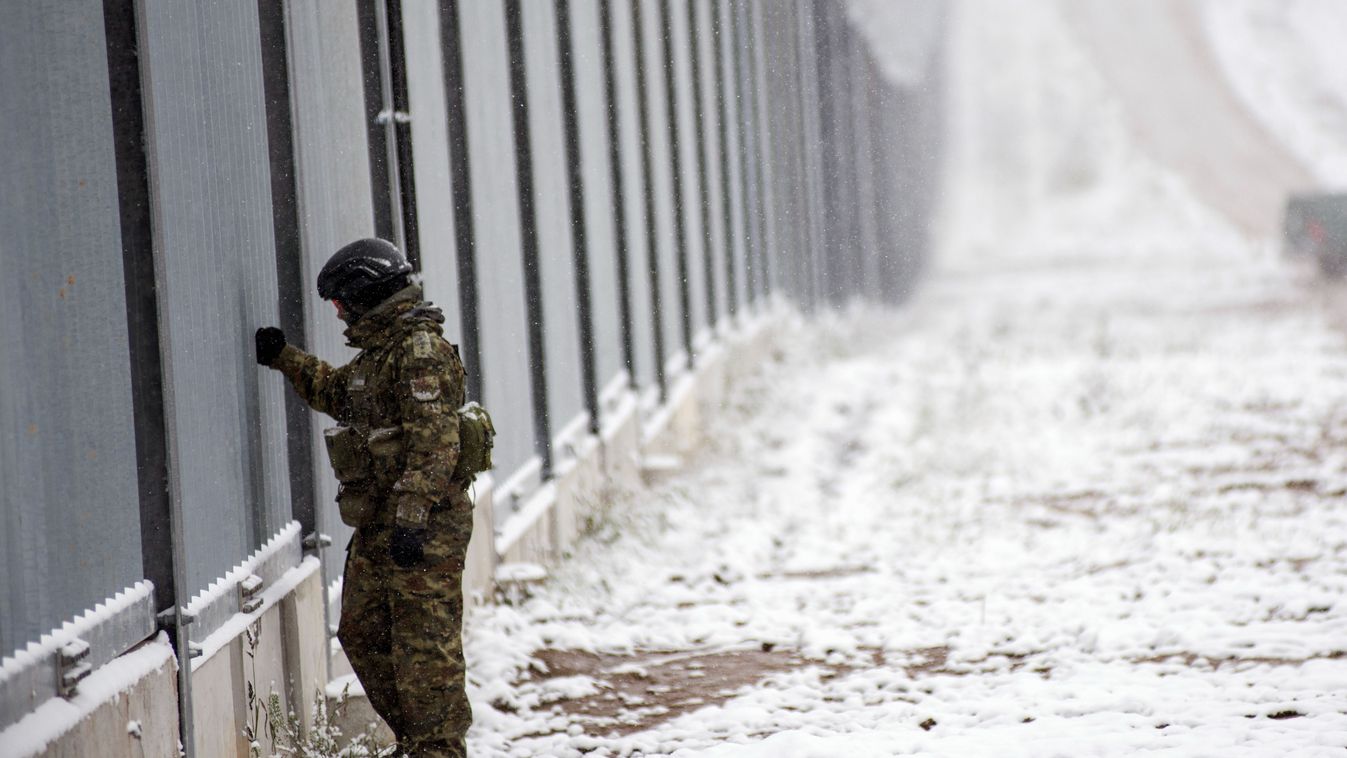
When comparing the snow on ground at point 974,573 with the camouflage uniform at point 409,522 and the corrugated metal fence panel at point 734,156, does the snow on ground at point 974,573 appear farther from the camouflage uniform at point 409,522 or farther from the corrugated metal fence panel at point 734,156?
the corrugated metal fence panel at point 734,156

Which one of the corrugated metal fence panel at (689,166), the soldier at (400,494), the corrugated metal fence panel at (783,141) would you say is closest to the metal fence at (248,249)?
the soldier at (400,494)

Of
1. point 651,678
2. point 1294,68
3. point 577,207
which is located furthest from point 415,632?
point 1294,68

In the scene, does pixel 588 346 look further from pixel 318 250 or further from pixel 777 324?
pixel 777 324

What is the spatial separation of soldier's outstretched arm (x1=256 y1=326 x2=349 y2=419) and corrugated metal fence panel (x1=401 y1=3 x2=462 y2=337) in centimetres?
158

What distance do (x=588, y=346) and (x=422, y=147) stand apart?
10.1ft

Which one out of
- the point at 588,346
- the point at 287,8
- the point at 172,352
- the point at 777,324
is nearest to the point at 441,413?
the point at 172,352

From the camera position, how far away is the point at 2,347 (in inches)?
143

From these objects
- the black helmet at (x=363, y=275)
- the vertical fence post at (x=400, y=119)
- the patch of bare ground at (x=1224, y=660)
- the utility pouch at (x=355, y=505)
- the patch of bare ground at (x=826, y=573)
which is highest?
the vertical fence post at (x=400, y=119)

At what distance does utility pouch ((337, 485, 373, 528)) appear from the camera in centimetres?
509

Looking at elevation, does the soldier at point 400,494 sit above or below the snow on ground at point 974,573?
above

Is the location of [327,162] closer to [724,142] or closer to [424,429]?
[424,429]

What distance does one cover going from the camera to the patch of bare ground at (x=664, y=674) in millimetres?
6187

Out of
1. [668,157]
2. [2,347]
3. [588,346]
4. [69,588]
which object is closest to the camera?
[2,347]

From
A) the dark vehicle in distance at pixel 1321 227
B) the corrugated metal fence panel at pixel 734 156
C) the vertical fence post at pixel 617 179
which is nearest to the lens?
the vertical fence post at pixel 617 179
